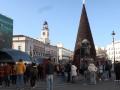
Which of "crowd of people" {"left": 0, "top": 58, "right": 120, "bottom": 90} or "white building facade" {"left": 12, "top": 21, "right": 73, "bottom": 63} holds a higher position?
"white building facade" {"left": 12, "top": 21, "right": 73, "bottom": 63}

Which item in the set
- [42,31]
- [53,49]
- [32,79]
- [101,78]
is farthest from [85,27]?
[53,49]

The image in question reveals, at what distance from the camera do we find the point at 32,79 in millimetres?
21281

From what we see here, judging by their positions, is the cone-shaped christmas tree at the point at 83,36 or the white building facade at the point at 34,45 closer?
the cone-shaped christmas tree at the point at 83,36

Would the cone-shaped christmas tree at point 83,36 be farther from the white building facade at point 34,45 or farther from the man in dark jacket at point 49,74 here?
the white building facade at point 34,45

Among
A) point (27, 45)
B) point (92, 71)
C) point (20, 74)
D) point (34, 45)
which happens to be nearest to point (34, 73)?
point (20, 74)

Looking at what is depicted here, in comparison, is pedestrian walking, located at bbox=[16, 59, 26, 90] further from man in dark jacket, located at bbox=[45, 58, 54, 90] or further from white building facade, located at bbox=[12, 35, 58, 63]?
white building facade, located at bbox=[12, 35, 58, 63]

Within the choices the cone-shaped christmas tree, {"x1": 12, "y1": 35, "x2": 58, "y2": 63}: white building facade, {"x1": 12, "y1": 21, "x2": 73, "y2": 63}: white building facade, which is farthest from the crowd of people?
{"x1": 12, "y1": 35, "x2": 58, "y2": 63}: white building facade

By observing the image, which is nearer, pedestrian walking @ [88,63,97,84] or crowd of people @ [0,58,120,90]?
crowd of people @ [0,58,120,90]

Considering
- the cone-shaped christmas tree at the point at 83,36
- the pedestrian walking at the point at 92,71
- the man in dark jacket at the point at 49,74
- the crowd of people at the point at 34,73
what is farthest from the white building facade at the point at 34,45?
the man in dark jacket at the point at 49,74

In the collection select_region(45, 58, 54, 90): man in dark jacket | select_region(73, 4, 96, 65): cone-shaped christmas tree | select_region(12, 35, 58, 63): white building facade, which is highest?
select_region(12, 35, 58, 63): white building facade

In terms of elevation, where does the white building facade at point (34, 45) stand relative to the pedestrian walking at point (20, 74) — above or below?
above

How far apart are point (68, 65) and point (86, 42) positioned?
42.7 ft

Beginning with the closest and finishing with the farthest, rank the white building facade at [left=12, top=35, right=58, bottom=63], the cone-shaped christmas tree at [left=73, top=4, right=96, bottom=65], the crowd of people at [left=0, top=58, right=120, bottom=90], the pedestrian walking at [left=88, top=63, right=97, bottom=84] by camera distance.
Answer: the crowd of people at [left=0, top=58, right=120, bottom=90] < the pedestrian walking at [left=88, top=63, right=97, bottom=84] < the cone-shaped christmas tree at [left=73, top=4, right=96, bottom=65] < the white building facade at [left=12, top=35, right=58, bottom=63]

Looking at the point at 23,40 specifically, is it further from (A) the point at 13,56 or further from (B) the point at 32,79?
(B) the point at 32,79
